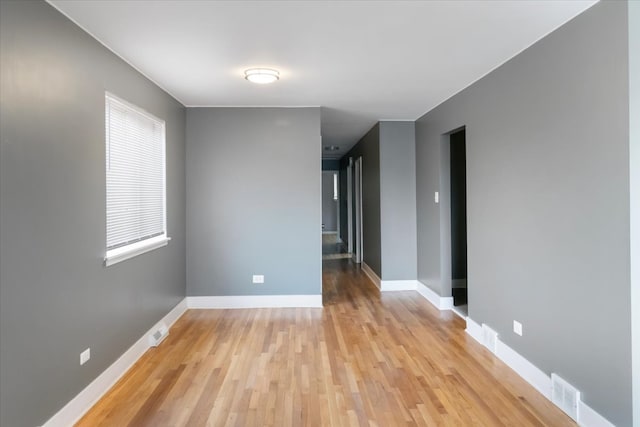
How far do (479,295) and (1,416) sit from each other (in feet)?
11.8

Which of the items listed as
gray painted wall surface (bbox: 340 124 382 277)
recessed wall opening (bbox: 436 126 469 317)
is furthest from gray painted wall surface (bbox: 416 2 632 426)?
gray painted wall surface (bbox: 340 124 382 277)

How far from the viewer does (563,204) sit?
261 cm

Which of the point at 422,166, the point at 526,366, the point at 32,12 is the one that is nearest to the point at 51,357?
the point at 32,12

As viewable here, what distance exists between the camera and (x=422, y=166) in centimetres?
559

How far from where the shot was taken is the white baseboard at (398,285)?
19.3ft

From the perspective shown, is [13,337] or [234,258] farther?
[234,258]

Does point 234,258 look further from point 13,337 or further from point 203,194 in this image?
point 13,337

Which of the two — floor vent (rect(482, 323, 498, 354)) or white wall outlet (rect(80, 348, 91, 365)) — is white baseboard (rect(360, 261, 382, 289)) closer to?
floor vent (rect(482, 323, 498, 354))

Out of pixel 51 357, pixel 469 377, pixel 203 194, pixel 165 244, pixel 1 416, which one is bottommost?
pixel 469 377

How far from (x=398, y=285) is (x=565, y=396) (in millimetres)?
3355

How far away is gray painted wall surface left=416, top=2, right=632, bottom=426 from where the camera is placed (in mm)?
2180

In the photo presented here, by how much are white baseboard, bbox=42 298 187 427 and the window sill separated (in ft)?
2.49

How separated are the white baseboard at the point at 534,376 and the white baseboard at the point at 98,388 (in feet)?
9.98

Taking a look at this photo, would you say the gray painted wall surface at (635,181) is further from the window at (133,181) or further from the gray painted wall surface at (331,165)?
the gray painted wall surface at (331,165)
